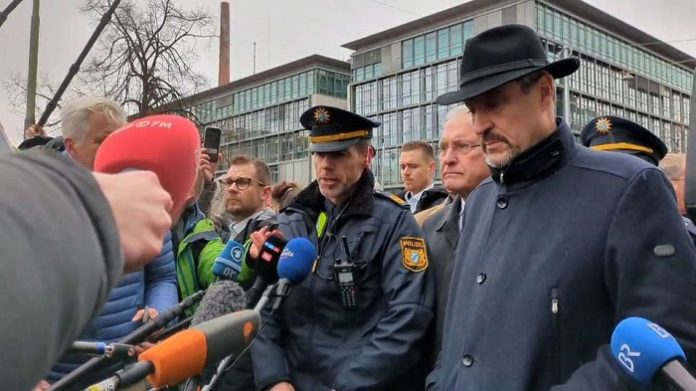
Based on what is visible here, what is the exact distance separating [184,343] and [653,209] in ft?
4.77

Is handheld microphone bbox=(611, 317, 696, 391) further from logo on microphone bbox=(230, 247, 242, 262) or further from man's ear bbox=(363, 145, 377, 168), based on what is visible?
man's ear bbox=(363, 145, 377, 168)

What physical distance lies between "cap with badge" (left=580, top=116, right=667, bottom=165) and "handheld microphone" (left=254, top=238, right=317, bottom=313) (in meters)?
1.93

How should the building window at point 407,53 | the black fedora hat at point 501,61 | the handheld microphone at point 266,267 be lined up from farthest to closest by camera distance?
the building window at point 407,53
the handheld microphone at point 266,267
the black fedora hat at point 501,61

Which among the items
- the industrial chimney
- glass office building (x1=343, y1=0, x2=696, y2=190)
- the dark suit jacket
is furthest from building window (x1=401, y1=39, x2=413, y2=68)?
the dark suit jacket

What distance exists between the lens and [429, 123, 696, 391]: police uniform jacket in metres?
1.88

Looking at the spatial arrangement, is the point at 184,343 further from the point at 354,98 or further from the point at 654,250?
the point at 354,98

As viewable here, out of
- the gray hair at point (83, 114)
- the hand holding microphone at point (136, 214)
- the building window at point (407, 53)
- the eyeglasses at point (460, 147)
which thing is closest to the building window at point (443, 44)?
the building window at point (407, 53)

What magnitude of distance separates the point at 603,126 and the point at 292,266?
2.31 m

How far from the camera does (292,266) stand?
2.31 meters

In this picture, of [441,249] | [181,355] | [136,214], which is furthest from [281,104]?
[136,214]

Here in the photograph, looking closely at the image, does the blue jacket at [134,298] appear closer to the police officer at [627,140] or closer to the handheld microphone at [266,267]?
the handheld microphone at [266,267]

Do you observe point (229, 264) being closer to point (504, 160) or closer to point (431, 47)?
point (504, 160)

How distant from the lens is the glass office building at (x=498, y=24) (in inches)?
1781

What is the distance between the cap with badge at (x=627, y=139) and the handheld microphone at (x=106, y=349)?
290cm
